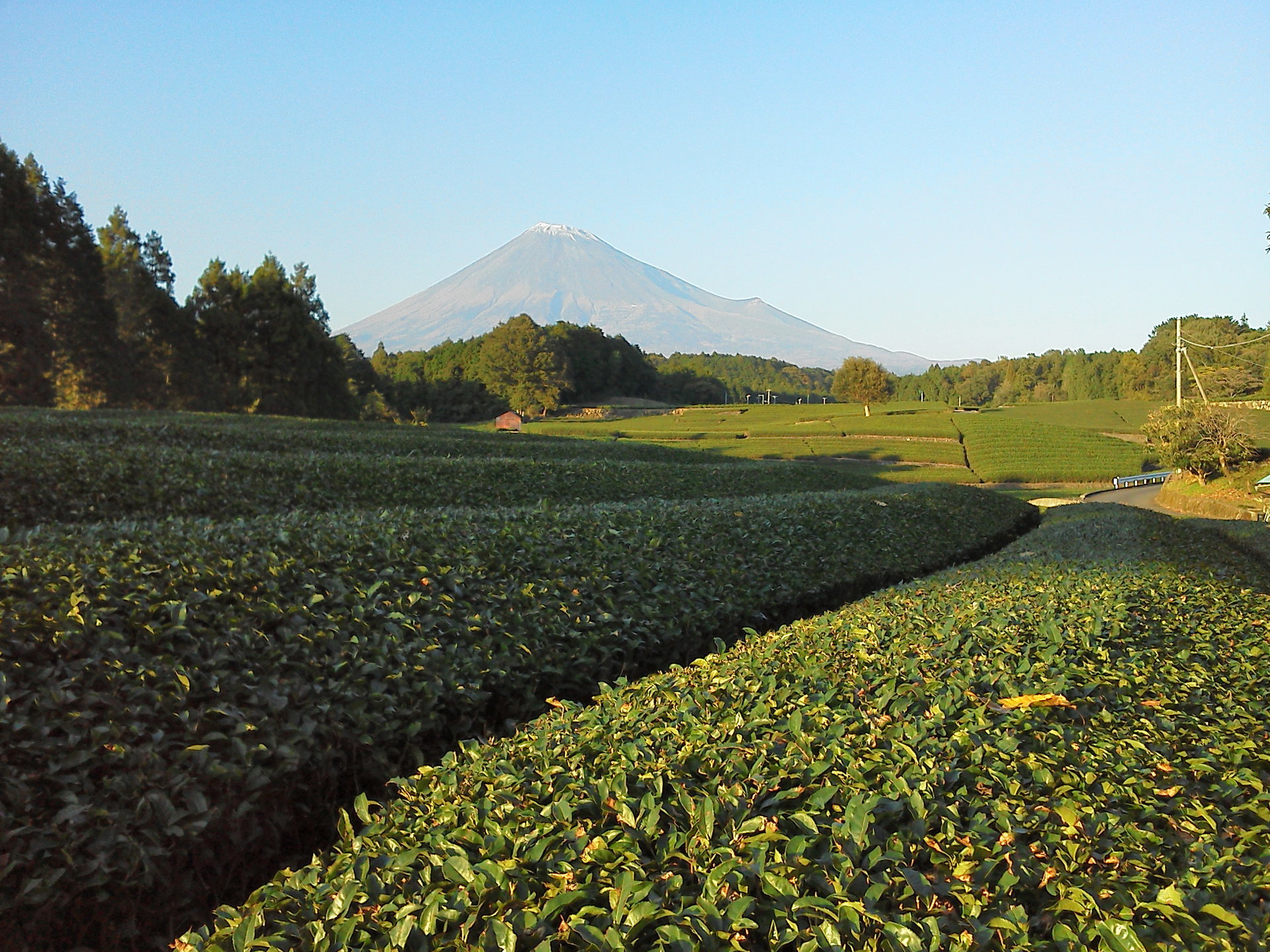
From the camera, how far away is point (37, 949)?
3119 millimetres

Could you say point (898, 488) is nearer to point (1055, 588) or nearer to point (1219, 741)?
point (1055, 588)

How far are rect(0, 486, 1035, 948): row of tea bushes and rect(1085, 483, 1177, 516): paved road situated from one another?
96.5 feet

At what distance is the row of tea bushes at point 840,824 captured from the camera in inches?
81.7

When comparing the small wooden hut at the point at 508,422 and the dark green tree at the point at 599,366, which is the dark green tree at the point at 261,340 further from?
the dark green tree at the point at 599,366

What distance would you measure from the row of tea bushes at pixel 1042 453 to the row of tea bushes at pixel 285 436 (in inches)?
1012

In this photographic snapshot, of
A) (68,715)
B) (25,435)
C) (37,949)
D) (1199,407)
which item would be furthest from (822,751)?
(1199,407)

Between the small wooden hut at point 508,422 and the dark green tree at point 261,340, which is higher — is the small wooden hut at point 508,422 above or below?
below

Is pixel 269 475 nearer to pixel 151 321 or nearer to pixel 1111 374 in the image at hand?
pixel 151 321

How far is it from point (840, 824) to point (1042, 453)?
158ft

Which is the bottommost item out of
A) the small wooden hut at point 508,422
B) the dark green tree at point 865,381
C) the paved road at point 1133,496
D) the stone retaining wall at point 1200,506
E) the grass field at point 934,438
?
the paved road at point 1133,496

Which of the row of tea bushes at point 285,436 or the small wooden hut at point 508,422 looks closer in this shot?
the row of tea bushes at point 285,436

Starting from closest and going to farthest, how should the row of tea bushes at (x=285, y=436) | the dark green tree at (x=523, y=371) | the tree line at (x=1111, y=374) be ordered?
the row of tea bushes at (x=285, y=436), the tree line at (x=1111, y=374), the dark green tree at (x=523, y=371)

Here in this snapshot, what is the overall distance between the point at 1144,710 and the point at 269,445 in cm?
1294

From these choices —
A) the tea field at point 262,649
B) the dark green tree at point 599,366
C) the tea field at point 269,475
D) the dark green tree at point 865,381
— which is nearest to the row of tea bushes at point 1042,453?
the dark green tree at point 865,381
